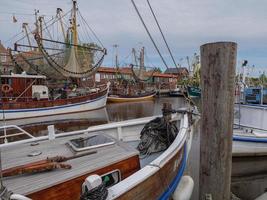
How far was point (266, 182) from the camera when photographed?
7430 mm

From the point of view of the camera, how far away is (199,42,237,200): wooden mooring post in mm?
3846

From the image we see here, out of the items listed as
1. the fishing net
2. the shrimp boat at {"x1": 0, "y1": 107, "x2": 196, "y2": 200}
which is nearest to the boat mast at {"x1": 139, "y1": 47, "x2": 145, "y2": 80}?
the fishing net

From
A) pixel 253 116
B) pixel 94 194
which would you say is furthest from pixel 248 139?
pixel 94 194

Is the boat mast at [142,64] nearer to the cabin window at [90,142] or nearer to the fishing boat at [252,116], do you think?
the fishing boat at [252,116]

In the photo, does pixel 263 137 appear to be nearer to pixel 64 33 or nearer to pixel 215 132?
pixel 215 132

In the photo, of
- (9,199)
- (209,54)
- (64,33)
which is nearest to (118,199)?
(9,199)

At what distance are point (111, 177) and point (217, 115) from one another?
193 centimetres

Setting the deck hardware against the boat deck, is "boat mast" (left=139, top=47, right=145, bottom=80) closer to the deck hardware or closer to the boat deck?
the boat deck

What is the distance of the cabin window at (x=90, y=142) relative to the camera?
12.6ft

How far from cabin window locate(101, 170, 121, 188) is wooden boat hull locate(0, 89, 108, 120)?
50.8 ft

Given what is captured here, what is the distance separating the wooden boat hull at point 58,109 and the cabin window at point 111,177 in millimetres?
15491

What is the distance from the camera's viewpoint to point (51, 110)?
20781mm

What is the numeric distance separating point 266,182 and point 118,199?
21.6 ft

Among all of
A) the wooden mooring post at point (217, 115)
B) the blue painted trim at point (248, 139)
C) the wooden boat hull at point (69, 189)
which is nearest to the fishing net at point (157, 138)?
the wooden mooring post at point (217, 115)
